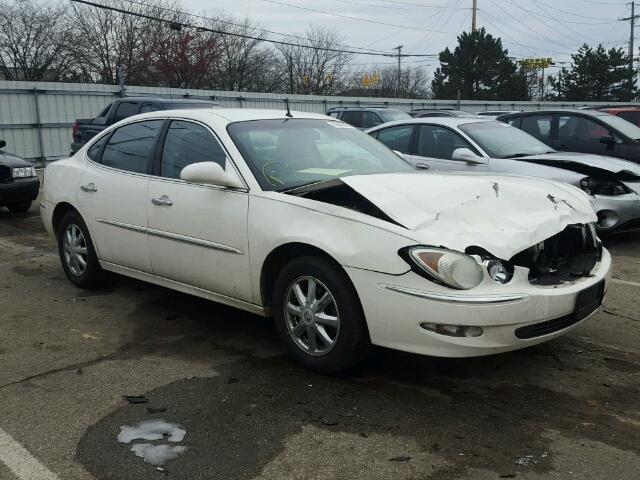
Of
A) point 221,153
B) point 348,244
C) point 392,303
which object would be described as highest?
point 221,153

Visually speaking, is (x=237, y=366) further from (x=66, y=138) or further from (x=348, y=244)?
(x=66, y=138)

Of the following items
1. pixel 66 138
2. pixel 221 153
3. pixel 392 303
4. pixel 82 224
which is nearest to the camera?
pixel 392 303

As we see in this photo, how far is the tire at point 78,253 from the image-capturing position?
5508 millimetres

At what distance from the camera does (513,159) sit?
7.66 m

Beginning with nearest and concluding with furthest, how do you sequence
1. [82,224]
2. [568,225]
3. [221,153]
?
[568,225] → [221,153] → [82,224]

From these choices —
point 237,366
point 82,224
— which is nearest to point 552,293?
point 237,366

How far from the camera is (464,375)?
12.6 feet

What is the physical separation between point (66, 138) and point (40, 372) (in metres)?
17.0

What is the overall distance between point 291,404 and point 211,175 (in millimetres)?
1530

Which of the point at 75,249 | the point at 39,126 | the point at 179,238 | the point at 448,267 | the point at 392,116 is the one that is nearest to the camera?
the point at 448,267

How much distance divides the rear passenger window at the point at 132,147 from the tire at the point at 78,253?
2.13 feet

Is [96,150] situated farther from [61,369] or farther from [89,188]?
[61,369]

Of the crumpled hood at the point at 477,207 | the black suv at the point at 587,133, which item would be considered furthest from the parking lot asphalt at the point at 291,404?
the black suv at the point at 587,133

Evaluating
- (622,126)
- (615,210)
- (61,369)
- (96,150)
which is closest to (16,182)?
(96,150)
